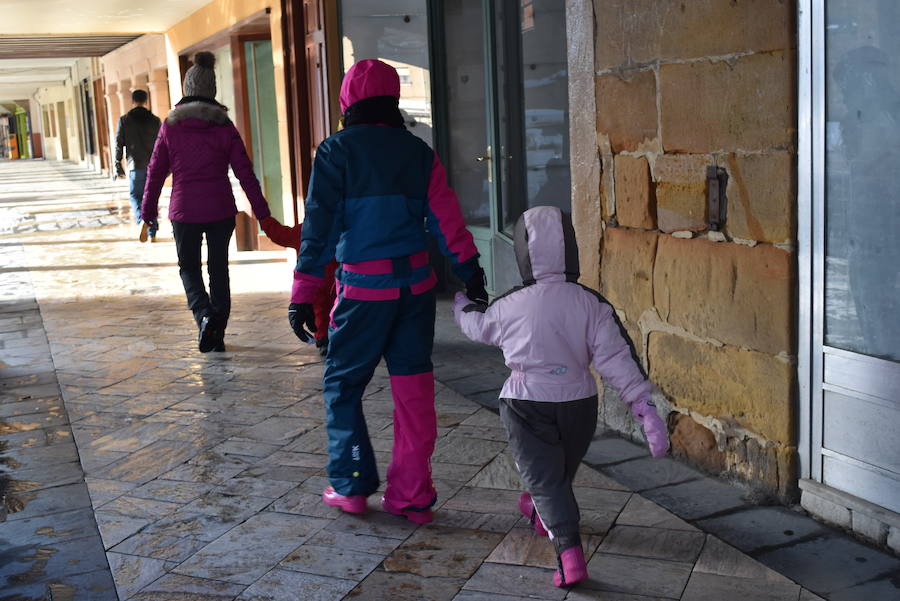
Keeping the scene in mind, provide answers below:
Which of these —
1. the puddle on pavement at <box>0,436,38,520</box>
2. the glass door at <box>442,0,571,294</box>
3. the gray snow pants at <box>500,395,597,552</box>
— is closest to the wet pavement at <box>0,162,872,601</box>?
the puddle on pavement at <box>0,436,38,520</box>

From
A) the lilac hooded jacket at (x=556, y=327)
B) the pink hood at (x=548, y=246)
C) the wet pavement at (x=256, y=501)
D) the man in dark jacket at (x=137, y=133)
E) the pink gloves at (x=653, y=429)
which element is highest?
the man in dark jacket at (x=137, y=133)

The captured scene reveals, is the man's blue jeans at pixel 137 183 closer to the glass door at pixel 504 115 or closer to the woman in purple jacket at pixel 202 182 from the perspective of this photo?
the glass door at pixel 504 115

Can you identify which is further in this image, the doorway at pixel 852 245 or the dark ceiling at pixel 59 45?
the dark ceiling at pixel 59 45

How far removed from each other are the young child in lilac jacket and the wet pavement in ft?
0.80

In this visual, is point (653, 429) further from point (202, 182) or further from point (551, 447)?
point (202, 182)

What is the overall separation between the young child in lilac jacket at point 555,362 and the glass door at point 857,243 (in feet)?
2.37

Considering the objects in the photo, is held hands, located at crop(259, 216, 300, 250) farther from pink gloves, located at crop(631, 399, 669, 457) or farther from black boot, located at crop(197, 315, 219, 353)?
pink gloves, located at crop(631, 399, 669, 457)

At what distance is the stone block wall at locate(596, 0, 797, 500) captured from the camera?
11.8ft

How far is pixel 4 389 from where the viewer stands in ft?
19.0

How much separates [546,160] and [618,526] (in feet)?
13.2

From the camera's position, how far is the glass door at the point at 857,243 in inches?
128

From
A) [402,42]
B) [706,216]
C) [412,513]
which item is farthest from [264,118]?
[412,513]

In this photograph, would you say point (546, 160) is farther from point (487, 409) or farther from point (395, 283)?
point (395, 283)

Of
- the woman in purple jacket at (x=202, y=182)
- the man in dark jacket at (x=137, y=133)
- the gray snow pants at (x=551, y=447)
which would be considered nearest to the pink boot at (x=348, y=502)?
the gray snow pants at (x=551, y=447)
